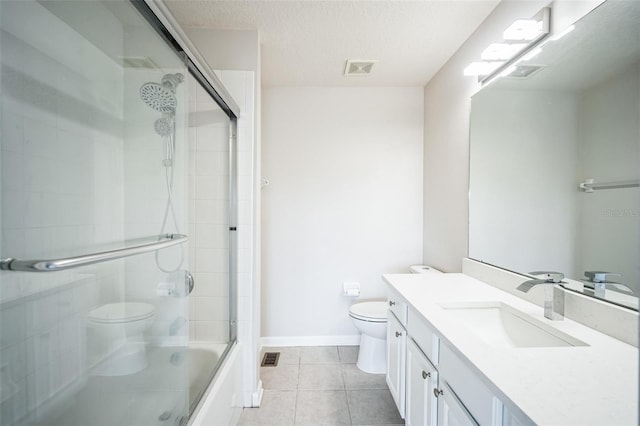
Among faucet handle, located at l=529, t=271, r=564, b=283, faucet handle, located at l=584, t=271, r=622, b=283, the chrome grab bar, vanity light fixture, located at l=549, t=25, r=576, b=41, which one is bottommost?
faucet handle, located at l=529, t=271, r=564, b=283

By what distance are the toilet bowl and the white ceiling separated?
77.3 inches

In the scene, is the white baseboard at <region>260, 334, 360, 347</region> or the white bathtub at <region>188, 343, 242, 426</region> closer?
the white bathtub at <region>188, 343, 242, 426</region>

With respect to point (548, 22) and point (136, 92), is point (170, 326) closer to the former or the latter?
point (136, 92)

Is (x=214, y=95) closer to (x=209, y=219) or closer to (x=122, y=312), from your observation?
(x=209, y=219)

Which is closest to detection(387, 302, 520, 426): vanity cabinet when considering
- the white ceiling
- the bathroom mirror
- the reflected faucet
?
the bathroom mirror

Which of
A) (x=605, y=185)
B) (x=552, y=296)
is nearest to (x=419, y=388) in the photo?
(x=552, y=296)

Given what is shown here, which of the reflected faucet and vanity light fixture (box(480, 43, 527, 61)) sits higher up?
vanity light fixture (box(480, 43, 527, 61))

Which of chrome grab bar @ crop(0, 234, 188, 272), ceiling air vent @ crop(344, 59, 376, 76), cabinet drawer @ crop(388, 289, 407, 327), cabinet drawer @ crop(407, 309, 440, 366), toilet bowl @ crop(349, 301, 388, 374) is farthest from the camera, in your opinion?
ceiling air vent @ crop(344, 59, 376, 76)

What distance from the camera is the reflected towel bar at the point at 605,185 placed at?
875 millimetres

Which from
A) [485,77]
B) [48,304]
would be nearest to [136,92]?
[48,304]

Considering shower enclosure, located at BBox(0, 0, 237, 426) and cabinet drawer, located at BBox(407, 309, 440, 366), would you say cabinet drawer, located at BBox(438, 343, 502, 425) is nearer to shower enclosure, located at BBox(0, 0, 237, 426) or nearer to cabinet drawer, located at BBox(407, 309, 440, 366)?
cabinet drawer, located at BBox(407, 309, 440, 366)

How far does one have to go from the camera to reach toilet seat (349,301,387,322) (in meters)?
2.00

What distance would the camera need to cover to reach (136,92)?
4.07 ft

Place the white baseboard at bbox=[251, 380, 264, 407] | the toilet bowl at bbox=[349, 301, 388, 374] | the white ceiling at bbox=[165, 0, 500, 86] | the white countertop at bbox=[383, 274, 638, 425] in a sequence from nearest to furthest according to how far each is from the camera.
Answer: the white countertop at bbox=[383, 274, 638, 425]
the white ceiling at bbox=[165, 0, 500, 86]
the white baseboard at bbox=[251, 380, 264, 407]
the toilet bowl at bbox=[349, 301, 388, 374]
